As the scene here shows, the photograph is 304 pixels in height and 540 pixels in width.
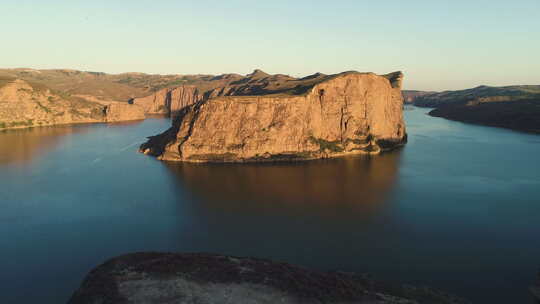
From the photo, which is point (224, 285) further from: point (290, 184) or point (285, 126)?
point (285, 126)

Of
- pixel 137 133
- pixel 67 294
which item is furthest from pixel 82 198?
pixel 137 133

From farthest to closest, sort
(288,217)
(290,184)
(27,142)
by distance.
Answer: (27,142) < (290,184) < (288,217)

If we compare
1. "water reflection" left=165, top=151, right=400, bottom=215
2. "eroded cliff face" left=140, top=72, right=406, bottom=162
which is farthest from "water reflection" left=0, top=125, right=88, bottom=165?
"water reflection" left=165, top=151, right=400, bottom=215

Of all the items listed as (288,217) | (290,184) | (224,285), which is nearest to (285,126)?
(290,184)

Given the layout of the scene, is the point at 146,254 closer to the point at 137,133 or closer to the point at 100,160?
the point at 100,160

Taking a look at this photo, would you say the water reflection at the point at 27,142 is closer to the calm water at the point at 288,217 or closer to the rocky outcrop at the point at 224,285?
the calm water at the point at 288,217
